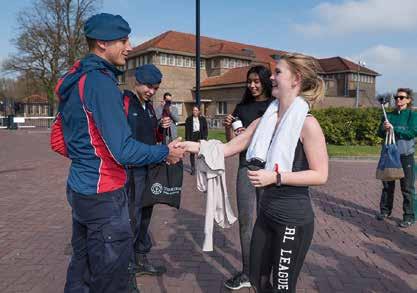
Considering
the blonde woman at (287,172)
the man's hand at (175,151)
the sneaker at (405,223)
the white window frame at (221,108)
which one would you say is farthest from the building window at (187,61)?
the blonde woman at (287,172)

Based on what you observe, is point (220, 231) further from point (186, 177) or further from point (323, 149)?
point (186, 177)

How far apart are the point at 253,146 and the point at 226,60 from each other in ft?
Answer: 140

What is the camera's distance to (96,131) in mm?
2189

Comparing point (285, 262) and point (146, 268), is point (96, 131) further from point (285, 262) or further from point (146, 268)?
point (146, 268)

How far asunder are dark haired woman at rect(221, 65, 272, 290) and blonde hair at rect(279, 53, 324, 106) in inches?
44.5

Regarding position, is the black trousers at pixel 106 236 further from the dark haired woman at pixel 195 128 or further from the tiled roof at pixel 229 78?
the tiled roof at pixel 229 78

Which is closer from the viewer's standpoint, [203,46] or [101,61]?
[101,61]

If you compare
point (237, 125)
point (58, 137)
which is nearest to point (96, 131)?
point (58, 137)

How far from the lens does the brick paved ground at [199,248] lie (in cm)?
388

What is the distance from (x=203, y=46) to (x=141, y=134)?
148 feet

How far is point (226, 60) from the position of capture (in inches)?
1742

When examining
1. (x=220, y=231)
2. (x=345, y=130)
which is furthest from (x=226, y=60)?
(x=220, y=231)

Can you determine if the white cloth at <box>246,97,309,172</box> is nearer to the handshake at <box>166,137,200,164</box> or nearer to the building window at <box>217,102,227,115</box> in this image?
the handshake at <box>166,137,200,164</box>

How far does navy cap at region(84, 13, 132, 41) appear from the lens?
89.0 inches
